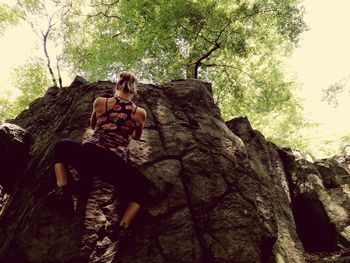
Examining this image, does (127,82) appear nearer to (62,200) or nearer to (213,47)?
(62,200)

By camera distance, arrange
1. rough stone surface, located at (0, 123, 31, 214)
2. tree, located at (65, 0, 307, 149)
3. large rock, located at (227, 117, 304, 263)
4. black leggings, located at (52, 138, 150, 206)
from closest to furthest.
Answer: black leggings, located at (52, 138, 150, 206)
rough stone surface, located at (0, 123, 31, 214)
large rock, located at (227, 117, 304, 263)
tree, located at (65, 0, 307, 149)

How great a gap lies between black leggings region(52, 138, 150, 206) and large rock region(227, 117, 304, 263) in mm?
3468

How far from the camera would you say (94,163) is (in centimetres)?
487

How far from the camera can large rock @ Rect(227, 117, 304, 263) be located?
7.43 metres

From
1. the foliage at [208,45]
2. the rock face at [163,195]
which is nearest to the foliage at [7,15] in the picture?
the foliage at [208,45]

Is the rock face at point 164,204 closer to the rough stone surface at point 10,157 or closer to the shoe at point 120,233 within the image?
the shoe at point 120,233

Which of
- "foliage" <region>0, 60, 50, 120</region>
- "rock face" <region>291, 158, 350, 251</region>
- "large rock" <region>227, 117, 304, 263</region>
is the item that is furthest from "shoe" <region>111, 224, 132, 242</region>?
"foliage" <region>0, 60, 50, 120</region>

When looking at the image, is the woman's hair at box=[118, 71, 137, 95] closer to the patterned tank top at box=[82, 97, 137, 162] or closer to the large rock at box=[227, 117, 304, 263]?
the patterned tank top at box=[82, 97, 137, 162]

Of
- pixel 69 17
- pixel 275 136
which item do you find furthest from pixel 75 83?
pixel 69 17

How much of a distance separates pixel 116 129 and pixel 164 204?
1.71 m

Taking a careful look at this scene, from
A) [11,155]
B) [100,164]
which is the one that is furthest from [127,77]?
[11,155]

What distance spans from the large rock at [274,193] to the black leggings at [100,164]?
11.4 feet

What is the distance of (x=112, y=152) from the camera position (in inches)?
192

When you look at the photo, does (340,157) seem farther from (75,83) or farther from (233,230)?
(75,83)
